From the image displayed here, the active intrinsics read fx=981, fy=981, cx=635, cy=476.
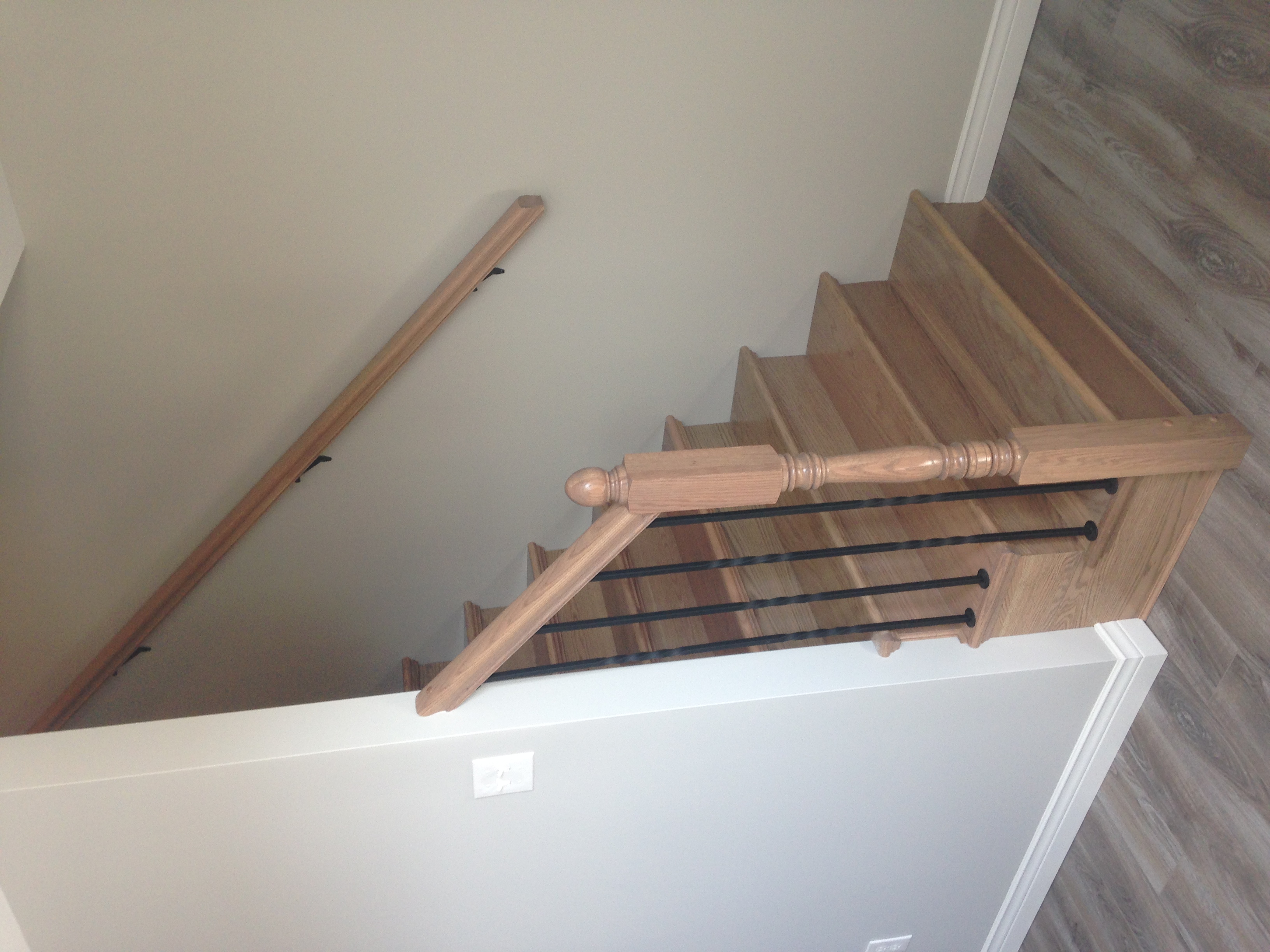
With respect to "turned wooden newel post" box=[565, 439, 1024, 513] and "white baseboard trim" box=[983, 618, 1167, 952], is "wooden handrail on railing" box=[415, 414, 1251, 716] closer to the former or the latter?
"turned wooden newel post" box=[565, 439, 1024, 513]

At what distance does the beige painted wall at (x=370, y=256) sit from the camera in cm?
221

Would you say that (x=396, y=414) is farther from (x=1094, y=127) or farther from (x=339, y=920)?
(x=1094, y=127)

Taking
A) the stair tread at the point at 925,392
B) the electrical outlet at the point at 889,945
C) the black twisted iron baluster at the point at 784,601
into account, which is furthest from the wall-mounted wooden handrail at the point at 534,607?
the electrical outlet at the point at 889,945

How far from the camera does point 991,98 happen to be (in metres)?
2.52

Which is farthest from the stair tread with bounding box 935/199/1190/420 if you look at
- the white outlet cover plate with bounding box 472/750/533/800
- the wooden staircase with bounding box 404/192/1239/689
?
the white outlet cover plate with bounding box 472/750/533/800

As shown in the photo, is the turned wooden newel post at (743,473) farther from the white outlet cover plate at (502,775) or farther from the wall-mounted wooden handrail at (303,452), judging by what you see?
the wall-mounted wooden handrail at (303,452)

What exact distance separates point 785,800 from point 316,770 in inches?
37.2

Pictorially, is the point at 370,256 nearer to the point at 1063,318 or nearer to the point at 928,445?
the point at 928,445

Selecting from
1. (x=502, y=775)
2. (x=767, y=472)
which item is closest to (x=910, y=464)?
(x=767, y=472)

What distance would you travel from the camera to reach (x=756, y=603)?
1.83 meters

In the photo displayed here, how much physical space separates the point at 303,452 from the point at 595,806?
1.35 metres

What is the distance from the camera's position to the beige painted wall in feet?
7.24

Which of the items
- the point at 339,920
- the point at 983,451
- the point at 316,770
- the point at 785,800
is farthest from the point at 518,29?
the point at 339,920

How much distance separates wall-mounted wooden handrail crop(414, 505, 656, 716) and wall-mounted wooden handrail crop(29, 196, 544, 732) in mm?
1139
